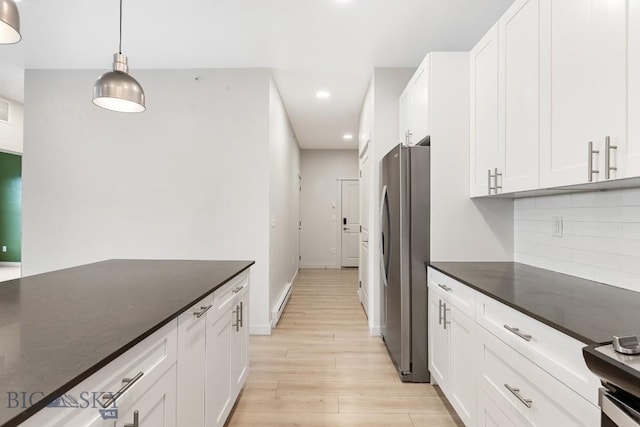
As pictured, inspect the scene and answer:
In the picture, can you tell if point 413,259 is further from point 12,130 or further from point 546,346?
point 12,130

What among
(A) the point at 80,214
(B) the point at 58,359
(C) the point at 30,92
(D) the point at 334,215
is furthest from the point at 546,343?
(D) the point at 334,215

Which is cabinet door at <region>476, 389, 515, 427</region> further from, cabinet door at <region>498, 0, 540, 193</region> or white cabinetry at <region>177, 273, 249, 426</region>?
white cabinetry at <region>177, 273, 249, 426</region>

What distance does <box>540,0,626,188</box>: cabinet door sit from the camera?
121 cm

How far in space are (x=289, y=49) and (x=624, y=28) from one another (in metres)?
2.54

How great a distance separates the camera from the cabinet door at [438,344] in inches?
80.2

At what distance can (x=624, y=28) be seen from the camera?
1173 mm

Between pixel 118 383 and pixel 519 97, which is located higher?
pixel 519 97

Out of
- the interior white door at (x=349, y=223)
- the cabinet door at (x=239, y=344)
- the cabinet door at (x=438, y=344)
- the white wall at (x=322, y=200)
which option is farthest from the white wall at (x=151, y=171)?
the interior white door at (x=349, y=223)

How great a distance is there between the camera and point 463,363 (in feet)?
5.82

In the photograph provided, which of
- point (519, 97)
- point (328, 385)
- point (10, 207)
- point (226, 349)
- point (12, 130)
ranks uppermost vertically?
point (12, 130)

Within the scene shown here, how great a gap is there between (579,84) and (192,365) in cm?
196

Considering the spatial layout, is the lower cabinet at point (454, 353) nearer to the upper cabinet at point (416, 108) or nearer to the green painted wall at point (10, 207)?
the upper cabinet at point (416, 108)

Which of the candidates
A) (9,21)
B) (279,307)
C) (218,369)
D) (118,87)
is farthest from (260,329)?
(9,21)

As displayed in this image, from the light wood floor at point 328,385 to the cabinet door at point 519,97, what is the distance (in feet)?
4.93
